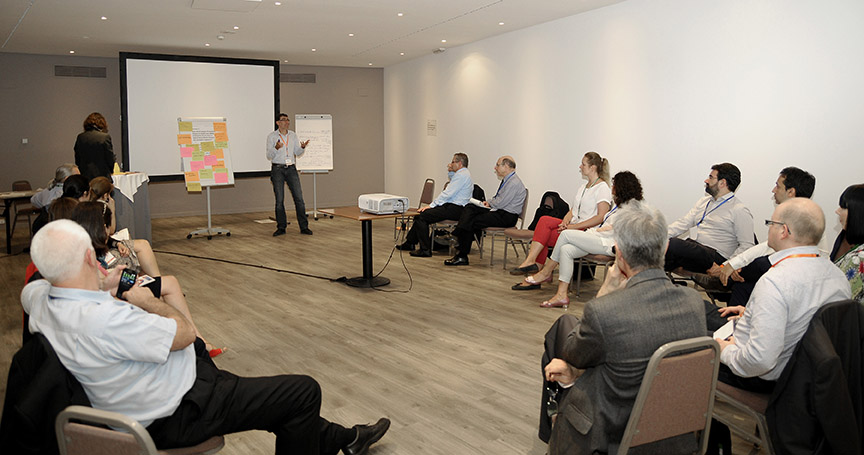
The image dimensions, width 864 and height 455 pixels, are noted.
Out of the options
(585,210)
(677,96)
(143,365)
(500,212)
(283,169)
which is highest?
(677,96)

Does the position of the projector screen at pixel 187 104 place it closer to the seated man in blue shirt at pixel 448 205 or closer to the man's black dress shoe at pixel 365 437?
the seated man in blue shirt at pixel 448 205

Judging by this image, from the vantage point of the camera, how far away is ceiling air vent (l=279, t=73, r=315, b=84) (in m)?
12.9

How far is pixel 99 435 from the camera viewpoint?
175 cm

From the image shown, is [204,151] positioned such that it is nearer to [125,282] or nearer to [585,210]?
[585,210]

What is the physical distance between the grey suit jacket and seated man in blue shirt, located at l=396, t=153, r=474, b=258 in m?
5.42

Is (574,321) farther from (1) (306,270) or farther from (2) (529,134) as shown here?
(2) (529,134)

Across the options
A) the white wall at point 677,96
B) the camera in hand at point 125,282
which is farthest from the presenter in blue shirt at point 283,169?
the camera in hand at point 125,282

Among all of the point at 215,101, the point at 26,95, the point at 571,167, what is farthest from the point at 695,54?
the point at 26,95

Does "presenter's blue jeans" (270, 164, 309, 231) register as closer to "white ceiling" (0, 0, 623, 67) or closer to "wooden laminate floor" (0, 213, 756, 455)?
"wooden laminate floor" (0, 213, 756, 455)

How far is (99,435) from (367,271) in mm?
4692

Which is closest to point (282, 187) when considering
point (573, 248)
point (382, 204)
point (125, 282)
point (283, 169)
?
point (283, 169)

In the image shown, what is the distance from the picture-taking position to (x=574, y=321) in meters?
2.62

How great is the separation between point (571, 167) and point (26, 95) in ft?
31.3

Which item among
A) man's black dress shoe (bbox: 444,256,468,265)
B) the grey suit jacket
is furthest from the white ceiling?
the grey suit jacket
